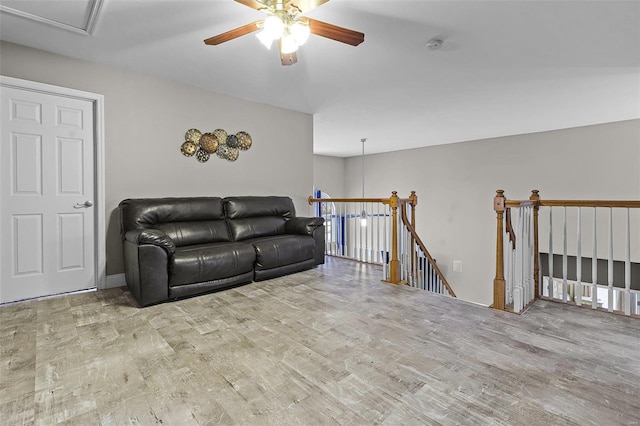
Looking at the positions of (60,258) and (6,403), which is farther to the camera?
(60,258)

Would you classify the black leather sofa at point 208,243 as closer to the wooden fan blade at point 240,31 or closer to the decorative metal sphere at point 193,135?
the decorative metal sphere at point 193,135

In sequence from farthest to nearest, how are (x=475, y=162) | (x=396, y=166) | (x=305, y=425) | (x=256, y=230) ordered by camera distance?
(x=396, y=166) < (x=475, y=162) < (x=256, y=230) < (x=305, y=425)

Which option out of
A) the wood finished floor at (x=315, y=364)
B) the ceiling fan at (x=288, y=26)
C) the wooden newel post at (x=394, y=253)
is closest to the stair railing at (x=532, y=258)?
the wood finished floor at (x=315, y=364)

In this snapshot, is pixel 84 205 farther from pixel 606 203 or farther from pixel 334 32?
pixel 606 203

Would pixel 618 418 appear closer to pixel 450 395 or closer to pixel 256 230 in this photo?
pixel 450 395

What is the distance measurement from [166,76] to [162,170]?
1.11 meters

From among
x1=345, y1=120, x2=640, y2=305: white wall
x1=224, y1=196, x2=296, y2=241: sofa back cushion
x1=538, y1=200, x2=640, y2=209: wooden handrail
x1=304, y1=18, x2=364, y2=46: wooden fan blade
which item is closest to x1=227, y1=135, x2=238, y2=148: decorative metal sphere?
x1=224, y1=196, x2=296, y2=241: sofa back cushion

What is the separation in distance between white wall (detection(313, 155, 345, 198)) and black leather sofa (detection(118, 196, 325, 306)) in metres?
4.15

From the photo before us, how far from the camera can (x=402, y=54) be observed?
3102 millimetres

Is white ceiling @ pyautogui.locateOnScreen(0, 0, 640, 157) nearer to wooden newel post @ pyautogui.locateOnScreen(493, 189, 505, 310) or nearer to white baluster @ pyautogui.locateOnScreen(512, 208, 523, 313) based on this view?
wooden newel post @ pyautogui.locateOnScreen(493, 189, 505, 310)

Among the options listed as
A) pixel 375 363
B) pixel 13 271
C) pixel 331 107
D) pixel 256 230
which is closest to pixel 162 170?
pixel 256 230

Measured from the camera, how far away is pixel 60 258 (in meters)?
3.25

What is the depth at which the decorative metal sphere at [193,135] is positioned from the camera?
4070mm

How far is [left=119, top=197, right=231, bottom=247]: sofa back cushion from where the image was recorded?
11.0 ft
